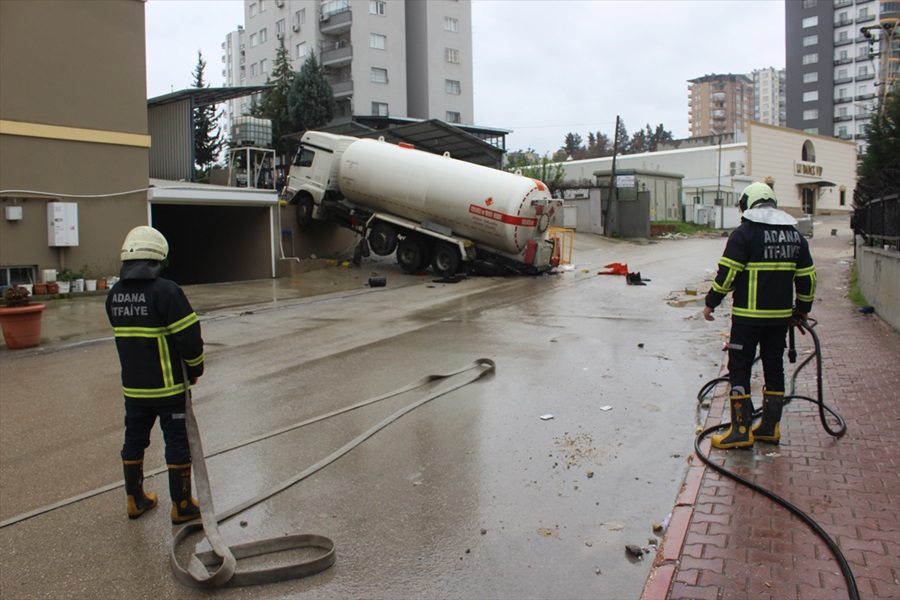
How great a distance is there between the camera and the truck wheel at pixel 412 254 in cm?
2080

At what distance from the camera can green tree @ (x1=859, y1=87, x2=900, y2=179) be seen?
19.4 metres

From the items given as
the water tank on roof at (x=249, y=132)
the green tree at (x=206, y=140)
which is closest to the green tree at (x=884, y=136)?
the water tank on roof at (x=249, y=132)

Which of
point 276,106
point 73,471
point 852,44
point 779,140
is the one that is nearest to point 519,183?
point 73,471

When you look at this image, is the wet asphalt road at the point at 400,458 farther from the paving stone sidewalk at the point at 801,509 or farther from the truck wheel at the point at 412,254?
the truck wheel at the point at 412,254

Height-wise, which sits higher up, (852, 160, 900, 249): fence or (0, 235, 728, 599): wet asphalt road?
(852, 160, 900, 249): fence

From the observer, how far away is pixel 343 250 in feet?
80.8

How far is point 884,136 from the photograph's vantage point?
827 inches

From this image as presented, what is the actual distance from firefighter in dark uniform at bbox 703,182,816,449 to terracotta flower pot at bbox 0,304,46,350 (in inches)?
383

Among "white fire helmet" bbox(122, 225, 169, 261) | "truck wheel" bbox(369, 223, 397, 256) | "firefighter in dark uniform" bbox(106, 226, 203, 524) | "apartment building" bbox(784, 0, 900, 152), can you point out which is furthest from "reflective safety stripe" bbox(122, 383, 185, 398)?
"apartment building" bbox(784, 0, 900, 152)

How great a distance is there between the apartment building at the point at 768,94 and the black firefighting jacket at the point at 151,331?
647 feet

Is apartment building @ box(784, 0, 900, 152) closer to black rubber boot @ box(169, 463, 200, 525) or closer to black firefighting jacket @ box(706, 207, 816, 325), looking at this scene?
black firefighting jacket @ box(706, 207, 816, 325)

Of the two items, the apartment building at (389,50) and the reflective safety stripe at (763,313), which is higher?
the apartment building at (389,50)

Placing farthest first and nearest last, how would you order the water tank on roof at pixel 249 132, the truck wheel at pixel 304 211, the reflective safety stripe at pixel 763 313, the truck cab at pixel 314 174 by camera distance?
the water tank on roof at pixel 249 132
the truck wheel at pixel 304 211
the truck cab at pixel 314 174
the reflective safety stripe at pixel 763 313

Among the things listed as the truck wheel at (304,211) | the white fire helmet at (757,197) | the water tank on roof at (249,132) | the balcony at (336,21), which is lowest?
the white fire helmet at (757,197)
